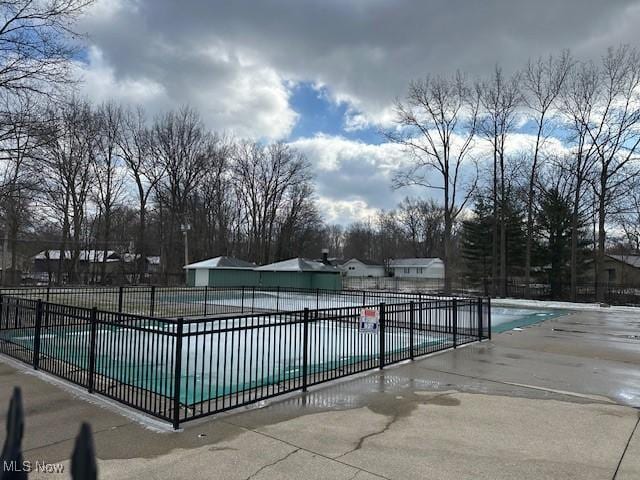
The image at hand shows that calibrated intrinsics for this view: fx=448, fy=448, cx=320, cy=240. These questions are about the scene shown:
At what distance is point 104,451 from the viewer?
4184 millimetres

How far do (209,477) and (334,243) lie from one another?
98.0 m

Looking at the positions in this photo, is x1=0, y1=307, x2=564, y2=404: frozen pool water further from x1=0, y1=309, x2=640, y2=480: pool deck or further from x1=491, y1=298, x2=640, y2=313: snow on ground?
x1=491, y1=298, x2=640, y2=313: snow on ground

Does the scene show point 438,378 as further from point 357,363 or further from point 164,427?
point 164,427

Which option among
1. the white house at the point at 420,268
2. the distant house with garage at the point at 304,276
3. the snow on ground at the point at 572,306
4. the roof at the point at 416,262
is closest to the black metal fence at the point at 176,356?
the snow on ground at the point at 572,306

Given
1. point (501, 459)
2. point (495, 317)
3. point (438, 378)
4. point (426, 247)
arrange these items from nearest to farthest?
point (501, 459) < point (438, 378) < point (495, 317) < point (426, 247)

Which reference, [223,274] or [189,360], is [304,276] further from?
[189,360]

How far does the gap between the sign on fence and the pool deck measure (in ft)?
2.49

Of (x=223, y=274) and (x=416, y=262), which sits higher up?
(x=416, y=262)

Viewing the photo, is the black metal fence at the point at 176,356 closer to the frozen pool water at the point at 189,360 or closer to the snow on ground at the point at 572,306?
the frozen pool water at the point at 189,360

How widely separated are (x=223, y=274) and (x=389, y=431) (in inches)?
1250

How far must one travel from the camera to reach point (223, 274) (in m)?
35.4

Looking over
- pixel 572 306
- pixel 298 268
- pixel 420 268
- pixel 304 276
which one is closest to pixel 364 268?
pixel 420 268

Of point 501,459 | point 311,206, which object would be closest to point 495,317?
point 501,459

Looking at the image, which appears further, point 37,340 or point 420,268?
point 420,268
